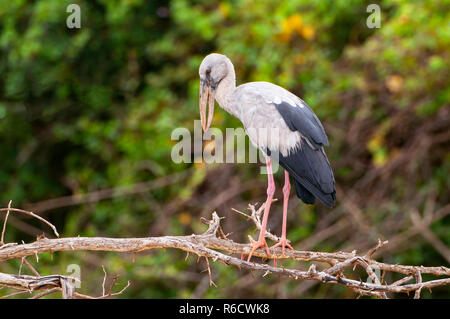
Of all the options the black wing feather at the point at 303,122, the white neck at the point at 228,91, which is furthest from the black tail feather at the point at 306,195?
the white neck at the point at 228,91

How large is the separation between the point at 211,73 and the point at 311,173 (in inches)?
30.8

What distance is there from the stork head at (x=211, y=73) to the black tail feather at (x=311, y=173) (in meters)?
0.53

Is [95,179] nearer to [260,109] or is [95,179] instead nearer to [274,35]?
[274,35]

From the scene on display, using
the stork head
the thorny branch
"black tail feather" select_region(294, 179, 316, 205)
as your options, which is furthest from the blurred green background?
the thorny branch

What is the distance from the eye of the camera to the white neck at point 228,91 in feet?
12.8

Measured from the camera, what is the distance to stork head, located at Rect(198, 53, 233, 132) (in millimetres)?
3873

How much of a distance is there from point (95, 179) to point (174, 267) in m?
1.51

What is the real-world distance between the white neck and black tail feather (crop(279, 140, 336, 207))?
0.40 metres

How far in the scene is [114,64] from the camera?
7.78 meters

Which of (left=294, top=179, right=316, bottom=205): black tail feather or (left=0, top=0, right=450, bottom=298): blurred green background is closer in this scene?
(left=294, top=179, right=316, bottom=205): black tail feather

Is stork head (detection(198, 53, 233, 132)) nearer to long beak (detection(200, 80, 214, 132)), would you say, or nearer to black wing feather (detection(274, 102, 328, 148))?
long beak (detection(200, 80, 214, 132))

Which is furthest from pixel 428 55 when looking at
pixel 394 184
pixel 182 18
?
pixel 182 18

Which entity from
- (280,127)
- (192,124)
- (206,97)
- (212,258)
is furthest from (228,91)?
(192,124)

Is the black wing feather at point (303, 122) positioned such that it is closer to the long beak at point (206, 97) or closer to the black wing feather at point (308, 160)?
the black wing feather at point (308, 160)
